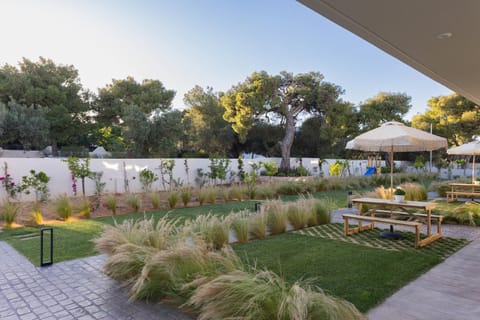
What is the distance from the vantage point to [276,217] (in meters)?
5.75

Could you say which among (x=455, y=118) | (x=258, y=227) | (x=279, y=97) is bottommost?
(x=258, y=227)

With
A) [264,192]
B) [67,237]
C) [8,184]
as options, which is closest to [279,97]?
[264,192]

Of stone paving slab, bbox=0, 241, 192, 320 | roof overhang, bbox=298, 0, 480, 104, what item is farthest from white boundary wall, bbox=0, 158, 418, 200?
roof overhang, bbox=298, 0, 480, 104

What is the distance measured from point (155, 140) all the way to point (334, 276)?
14326 millimetres

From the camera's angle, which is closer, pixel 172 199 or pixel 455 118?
pixel 172 199

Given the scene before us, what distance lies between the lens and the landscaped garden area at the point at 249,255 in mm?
2471

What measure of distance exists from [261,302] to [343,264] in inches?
83.1

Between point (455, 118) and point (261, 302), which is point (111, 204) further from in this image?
point (455, 118)

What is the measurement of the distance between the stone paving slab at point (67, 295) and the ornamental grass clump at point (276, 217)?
300cm

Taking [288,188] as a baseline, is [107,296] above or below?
below

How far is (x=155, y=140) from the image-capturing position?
1645 centimetres

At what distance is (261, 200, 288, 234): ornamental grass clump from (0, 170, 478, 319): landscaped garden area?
2 cm

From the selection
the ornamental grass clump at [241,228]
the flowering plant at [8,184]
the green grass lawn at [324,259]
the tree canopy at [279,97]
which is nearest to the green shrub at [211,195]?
the green grass lawn at [324,259]

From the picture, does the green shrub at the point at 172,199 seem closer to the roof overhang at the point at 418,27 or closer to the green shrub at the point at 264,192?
the green shrub at the point at 264,192
